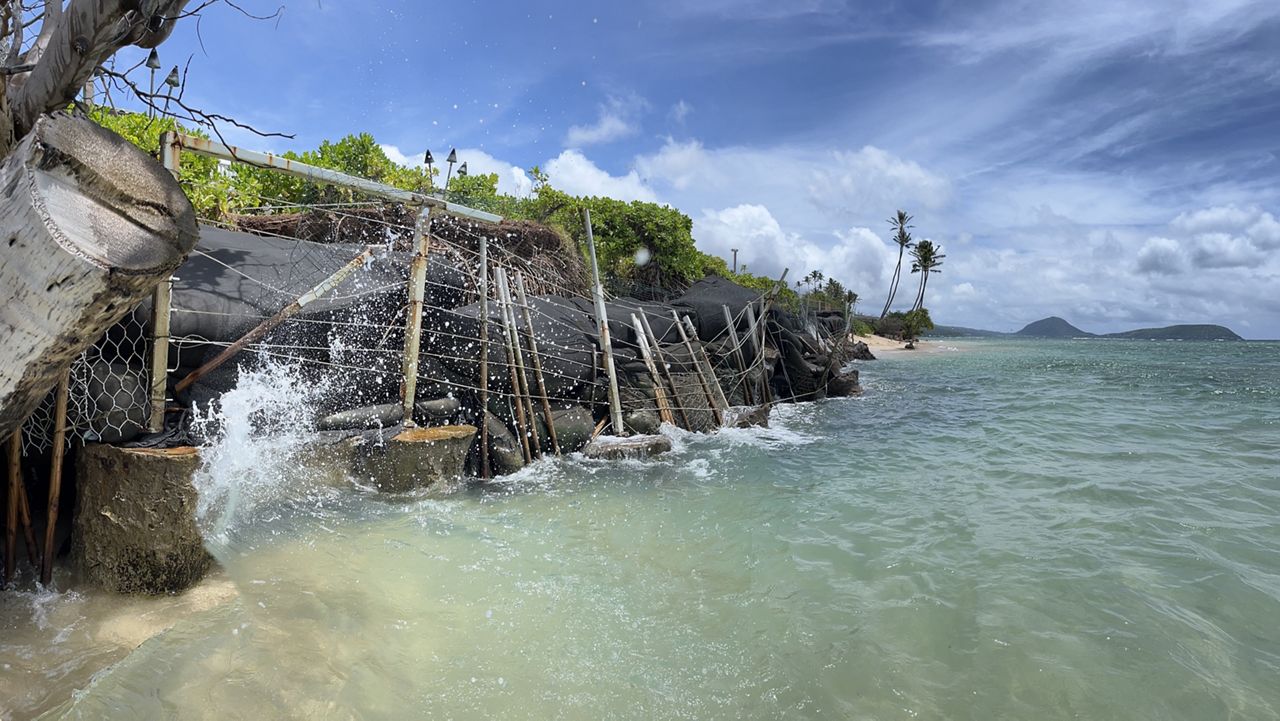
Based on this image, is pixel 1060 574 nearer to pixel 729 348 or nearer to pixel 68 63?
pixel 68 63

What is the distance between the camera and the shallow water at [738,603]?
2980 mm

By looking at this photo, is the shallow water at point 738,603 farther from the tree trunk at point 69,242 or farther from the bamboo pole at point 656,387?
the bamboo pole at point 656,387

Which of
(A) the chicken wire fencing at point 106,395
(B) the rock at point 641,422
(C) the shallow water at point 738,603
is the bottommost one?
(C) the shallow water at point 738,603

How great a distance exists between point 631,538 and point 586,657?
6.56ft

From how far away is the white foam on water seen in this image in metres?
4.61

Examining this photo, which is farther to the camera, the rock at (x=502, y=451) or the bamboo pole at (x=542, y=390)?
the bamboo pole at (x=542, y=390)

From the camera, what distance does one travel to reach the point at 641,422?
952 centimetres

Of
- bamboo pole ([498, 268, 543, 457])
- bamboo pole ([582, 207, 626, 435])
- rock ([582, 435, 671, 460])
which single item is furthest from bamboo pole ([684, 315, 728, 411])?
bamboo pole ([498, 268, 543, 457])

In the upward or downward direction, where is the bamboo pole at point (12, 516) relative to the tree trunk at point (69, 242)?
downward

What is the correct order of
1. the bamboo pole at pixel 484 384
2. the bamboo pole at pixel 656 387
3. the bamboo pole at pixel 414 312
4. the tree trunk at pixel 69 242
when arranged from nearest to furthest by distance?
the tree trunk at pixel 69 242 < the bamboo pole at pixel 414 312 < the bamboo pole at pixel 484 384 < the bamboo pole at pixel 656 387

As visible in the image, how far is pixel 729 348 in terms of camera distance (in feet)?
43.1

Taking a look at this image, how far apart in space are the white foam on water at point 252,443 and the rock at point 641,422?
15.1 feet

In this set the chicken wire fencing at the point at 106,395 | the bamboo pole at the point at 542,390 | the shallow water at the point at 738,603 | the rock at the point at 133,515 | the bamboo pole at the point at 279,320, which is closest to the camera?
the shallow water at the point at 738,603

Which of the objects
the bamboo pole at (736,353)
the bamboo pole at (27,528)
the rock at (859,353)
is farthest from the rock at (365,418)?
the rock at (859,353)
